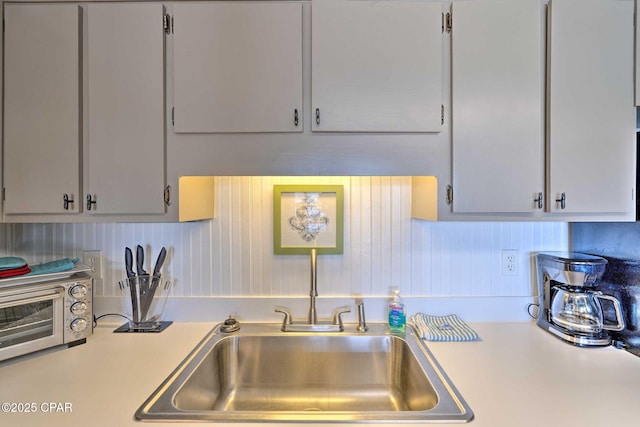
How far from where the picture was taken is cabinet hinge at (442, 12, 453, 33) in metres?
1.16

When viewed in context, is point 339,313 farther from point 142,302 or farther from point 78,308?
point 78,308

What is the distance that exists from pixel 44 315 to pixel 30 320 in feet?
0.13

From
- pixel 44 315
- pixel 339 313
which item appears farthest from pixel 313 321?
pixel 44 315

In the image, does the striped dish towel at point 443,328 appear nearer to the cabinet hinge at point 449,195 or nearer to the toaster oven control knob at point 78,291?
the cabinet hinge at point 449,195

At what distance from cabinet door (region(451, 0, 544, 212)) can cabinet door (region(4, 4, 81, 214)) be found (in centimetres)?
138

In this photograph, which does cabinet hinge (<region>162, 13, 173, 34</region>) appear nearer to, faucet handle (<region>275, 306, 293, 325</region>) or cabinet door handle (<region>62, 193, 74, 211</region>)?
cabinet door handle (<region>62, 193, 74, 211</region>)

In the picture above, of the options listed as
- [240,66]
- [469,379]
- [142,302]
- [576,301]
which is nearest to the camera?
[469,379]

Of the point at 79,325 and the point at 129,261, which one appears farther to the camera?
the point at 129,261

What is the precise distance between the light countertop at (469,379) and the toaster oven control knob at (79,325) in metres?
0.07

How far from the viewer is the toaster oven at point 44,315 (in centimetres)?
110

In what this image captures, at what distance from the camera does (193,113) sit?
3.80 feet

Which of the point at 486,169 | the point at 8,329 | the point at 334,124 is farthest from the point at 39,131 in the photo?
the point at 486,169

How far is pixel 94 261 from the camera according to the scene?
1479 mm

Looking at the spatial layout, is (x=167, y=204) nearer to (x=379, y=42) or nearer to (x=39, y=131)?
(x=39, y=131)
